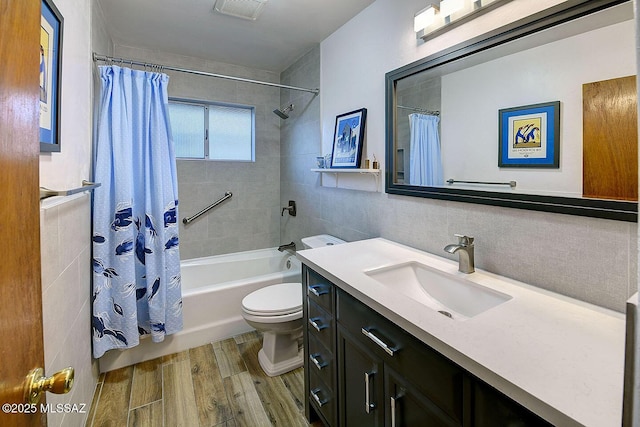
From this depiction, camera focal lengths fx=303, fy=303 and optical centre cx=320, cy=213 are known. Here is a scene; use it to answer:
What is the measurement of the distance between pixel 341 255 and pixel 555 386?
1038mm

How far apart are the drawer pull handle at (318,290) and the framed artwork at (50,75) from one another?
1.19 metres

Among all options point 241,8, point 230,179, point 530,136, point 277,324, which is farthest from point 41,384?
point 230,179

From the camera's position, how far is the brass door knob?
52 centimetres

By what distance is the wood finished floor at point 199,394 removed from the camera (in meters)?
1.64

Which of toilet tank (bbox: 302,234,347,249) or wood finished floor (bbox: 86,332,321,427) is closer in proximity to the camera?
wood finished floor (bbox: 86,332,321,427)

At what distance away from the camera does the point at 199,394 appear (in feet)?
6.00

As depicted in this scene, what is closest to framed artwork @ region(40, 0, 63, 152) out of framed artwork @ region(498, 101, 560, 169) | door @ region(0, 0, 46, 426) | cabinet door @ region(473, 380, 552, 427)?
door @ region(0, 0, 46, 426)

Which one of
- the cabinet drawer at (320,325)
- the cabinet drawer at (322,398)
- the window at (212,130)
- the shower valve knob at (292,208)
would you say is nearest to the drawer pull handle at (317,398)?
the cabinet drawer at (322,398)

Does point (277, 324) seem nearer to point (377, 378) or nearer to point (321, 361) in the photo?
point (321, 361)

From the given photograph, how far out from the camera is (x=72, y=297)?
1431mm

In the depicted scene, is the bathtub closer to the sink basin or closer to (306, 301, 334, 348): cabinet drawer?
(306, 301, 334, 348): cabinet drawer

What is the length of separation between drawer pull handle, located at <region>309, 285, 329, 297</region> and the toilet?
0.50m

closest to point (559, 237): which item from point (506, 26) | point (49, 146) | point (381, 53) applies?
point (506, 26)

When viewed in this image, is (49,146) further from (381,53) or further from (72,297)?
(381,53)
